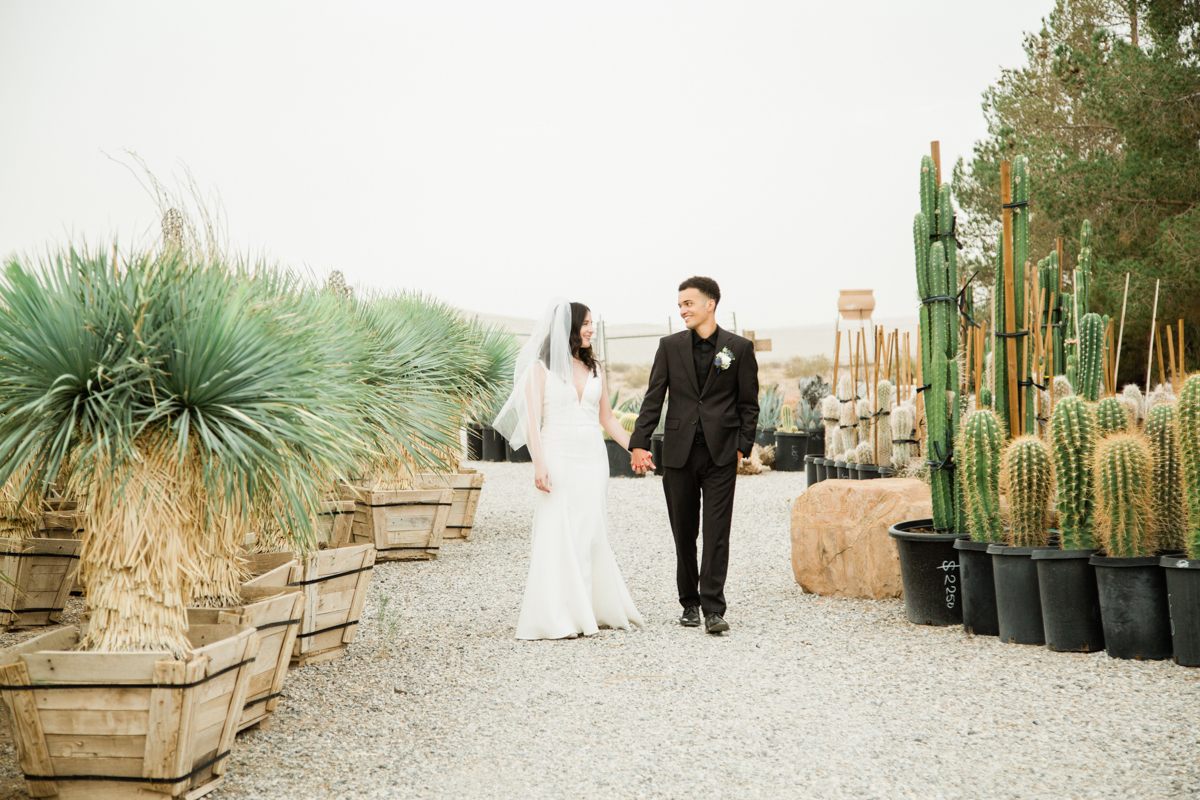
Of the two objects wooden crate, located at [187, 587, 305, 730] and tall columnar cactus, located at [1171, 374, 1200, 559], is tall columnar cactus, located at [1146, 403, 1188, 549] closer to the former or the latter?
tall columnar cactus, located at [1171, 374, 1200, 559]

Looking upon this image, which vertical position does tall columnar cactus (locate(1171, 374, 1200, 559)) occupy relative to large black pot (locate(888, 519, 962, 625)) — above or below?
above

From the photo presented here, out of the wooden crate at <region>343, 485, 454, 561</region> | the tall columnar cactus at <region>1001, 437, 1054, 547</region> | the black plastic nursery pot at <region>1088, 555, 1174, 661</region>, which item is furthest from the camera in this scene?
the wooden crate at <region>343, 485, 454, 561</region>

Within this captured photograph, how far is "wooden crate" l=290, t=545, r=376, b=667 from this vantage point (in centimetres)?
365

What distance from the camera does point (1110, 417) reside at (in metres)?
4.02

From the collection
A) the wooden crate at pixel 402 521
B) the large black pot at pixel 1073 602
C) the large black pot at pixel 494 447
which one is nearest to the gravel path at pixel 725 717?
the large black pot at pixel 1073 602

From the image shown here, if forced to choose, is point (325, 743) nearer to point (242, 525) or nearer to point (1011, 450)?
point (242, 525)

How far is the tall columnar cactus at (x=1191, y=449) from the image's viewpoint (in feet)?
11.3

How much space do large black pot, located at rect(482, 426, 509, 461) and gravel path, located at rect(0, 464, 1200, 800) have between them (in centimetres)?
1028

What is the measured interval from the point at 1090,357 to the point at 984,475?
242cm

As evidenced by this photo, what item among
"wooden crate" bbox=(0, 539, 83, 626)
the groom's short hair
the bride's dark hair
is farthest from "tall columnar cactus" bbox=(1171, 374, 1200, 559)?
"wooden crate" bbox=(0, 539, 83, 626)

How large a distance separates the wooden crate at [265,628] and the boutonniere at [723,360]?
212cm

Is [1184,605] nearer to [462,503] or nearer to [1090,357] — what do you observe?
[1090,357]

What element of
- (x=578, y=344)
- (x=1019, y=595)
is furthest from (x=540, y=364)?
(x=1019, y=595)

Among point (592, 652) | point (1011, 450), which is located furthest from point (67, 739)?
point (1011, 450)
